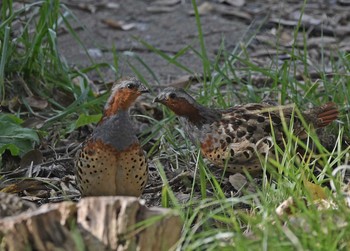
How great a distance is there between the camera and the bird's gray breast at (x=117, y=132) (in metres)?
4.76

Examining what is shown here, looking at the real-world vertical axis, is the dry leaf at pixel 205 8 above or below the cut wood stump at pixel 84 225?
below

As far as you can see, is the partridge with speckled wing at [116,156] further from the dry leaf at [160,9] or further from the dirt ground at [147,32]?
the dry leaf at [160,9]

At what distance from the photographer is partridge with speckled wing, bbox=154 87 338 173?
5.28 metres

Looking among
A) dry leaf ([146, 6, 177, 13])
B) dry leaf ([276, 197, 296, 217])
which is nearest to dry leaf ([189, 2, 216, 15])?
dry leaf ([146, 6, 177, 13])

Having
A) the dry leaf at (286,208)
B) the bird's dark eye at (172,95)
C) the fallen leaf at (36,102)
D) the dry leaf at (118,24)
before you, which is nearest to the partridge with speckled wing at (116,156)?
the bird's dark eye at (172,95)

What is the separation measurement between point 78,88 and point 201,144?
1.17 metres

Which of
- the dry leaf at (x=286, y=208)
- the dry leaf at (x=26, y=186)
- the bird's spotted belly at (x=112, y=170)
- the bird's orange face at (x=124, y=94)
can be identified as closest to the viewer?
the dry leaf at (x=286, y=208)

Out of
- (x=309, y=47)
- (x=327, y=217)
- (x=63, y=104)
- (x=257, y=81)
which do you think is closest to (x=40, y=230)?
(x=327, y=217)

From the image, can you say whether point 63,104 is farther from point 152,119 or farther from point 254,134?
point 254,134

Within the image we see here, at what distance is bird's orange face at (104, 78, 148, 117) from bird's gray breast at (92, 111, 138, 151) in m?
0.05

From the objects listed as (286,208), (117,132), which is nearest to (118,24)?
(117,132)

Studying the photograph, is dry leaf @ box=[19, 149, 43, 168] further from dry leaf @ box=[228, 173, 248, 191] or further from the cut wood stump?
the cut wood stump

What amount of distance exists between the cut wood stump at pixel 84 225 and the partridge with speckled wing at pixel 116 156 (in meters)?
1.45

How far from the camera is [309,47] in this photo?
7648 millimetres
